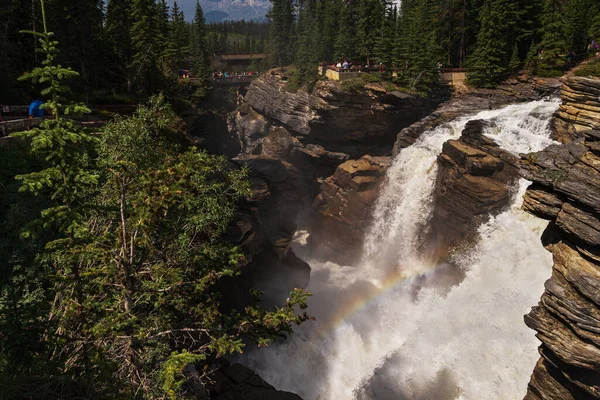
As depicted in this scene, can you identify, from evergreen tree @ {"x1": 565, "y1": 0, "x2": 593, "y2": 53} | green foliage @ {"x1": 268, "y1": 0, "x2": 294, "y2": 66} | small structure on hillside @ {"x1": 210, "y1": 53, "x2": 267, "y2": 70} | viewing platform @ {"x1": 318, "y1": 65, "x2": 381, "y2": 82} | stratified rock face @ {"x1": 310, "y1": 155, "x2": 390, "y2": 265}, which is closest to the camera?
stratified rock face @ {"x1": 310, "y1": 155, "x2": 390, "y2": 265}

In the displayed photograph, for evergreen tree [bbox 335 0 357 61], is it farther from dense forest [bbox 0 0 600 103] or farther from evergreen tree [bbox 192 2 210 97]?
evergreen tree [bbox 192 2 210 97]

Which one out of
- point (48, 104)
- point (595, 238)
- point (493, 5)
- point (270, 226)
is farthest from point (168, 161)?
point (493, 5)

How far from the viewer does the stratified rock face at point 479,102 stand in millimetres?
37000

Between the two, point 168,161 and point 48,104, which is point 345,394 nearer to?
point 168,161

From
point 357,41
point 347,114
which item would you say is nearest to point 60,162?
point 347,114

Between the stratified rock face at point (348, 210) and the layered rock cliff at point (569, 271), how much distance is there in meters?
21.3

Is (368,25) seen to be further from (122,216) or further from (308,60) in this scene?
(122,216)

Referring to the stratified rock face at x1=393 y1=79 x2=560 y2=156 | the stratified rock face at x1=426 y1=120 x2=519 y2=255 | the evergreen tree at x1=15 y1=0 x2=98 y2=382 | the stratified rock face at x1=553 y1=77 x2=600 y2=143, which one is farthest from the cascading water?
the evergreen tree at x1=15 y1=0 x2=98 y2=382

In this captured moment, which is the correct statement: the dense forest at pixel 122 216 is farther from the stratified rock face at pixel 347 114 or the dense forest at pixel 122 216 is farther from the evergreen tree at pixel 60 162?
the stratified rock face at pixel 347 114

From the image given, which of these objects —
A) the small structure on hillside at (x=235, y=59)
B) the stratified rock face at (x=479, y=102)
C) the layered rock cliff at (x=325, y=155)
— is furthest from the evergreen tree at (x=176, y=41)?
the stratified rock face at (x=479, y=102)

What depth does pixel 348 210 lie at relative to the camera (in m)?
38.9

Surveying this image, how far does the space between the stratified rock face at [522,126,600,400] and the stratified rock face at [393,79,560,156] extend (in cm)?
2160

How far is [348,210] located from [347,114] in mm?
11681

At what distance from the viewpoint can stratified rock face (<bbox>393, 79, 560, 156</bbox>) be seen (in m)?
37.0
